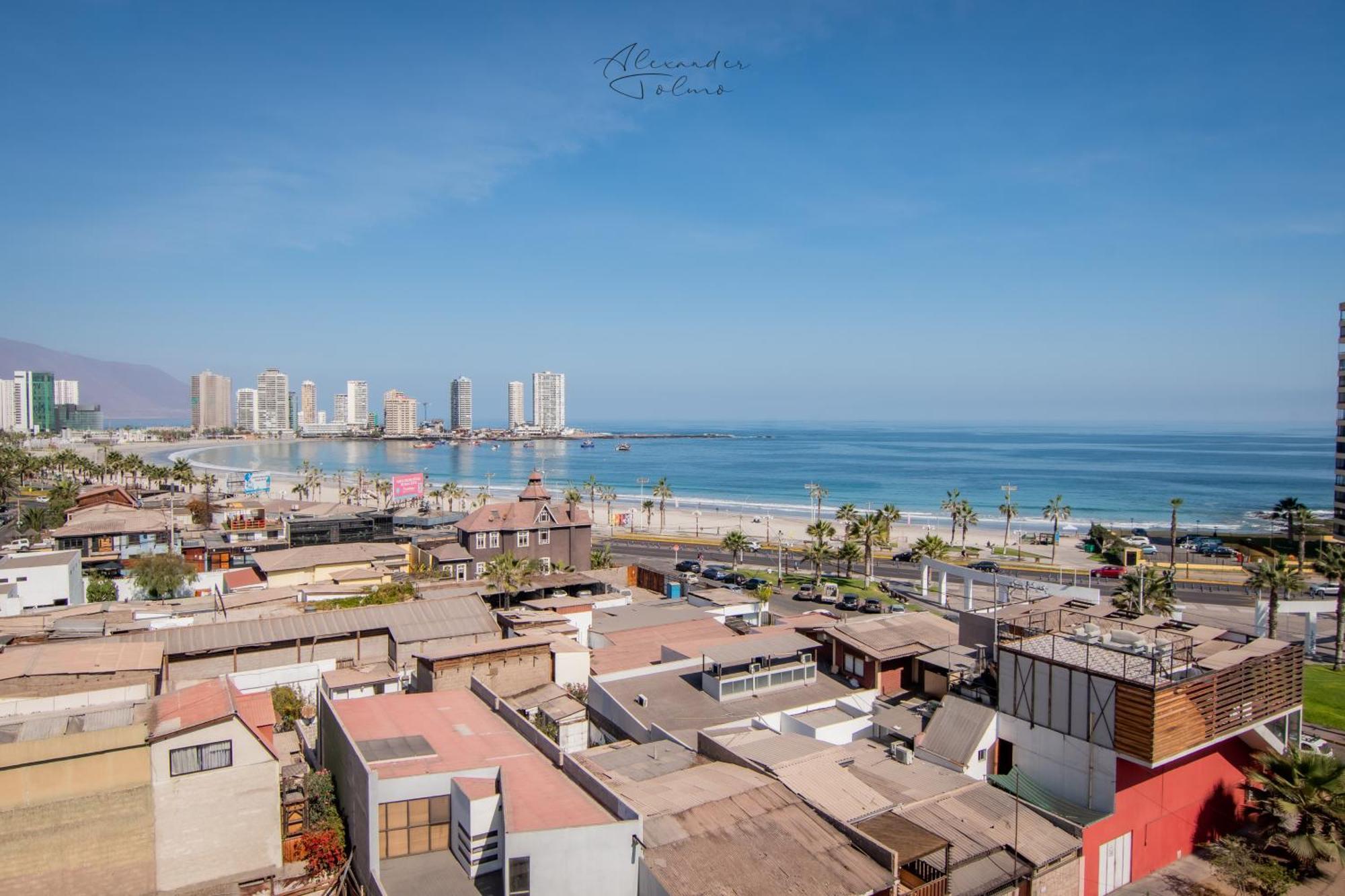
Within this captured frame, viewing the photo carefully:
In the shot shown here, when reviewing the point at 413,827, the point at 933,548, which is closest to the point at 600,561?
the point at 933,548

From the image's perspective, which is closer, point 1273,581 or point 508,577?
point 1273,581

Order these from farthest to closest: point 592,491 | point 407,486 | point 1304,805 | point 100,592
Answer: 1. point 592,491
2. point 407,486
3. point 100,592
4. point 1304,805

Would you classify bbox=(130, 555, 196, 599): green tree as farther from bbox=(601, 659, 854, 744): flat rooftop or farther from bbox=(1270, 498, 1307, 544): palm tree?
bbox=(1270, 498, 1307, 544): palm tree

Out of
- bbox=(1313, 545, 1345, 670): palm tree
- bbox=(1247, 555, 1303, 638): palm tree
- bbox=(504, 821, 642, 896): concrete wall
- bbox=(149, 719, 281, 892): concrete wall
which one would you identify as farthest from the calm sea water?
bbox=(149, 719, 281, 892): concrete wall

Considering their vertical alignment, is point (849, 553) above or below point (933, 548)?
below

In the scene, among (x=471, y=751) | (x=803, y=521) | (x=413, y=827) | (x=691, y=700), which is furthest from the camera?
(x=803, y=521)

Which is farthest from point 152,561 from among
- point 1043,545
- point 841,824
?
point 1043,545

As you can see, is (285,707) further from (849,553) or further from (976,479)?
(976,479)
